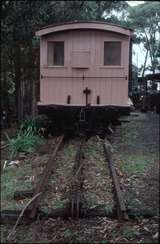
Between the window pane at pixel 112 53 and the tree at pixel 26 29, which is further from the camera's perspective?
the window pane at pixel 112 53

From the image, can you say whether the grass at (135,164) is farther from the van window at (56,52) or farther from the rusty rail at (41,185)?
the van window at (56,52)

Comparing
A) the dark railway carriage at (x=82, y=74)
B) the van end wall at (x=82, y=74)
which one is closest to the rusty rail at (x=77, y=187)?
the dark railway carriage at (x=82, y=74)

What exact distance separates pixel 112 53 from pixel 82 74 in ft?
2.09

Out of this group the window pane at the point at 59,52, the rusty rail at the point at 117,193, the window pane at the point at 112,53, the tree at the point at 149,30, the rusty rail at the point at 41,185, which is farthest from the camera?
the window pane at the point at 59,52

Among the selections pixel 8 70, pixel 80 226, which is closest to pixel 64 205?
pixel 80 226

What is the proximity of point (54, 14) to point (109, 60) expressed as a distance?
2.23 meters

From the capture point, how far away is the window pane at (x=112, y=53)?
8414mm

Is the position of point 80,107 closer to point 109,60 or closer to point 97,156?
point 109,60

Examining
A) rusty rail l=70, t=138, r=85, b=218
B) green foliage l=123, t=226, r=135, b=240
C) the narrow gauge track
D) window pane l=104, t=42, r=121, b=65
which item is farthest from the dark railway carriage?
green foliage l=123, t=226, r=135, b=240

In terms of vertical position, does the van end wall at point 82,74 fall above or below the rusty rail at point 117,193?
above

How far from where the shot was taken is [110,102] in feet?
28.0

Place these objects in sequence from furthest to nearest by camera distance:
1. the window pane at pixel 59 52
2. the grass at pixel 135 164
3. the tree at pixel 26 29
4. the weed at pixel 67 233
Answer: the window pane at pixel 59 52, the grass at pixel 135 164, the tree at pixel 26 29, the weed at pixel 67 233

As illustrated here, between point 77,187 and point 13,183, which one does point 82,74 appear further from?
point 77,187

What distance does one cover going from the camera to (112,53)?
859 centimetres
